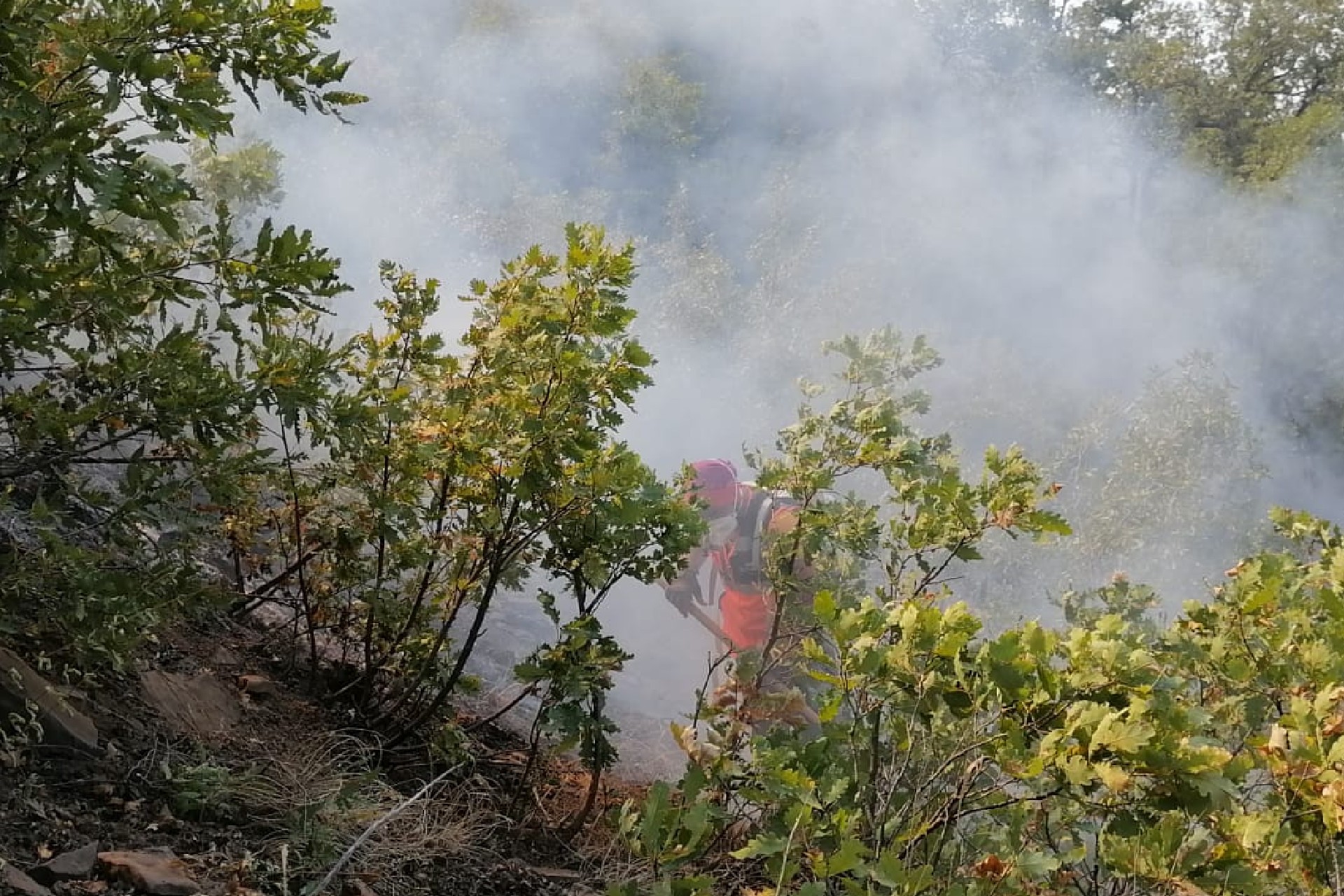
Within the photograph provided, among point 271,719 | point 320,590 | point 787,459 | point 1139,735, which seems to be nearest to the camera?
point 1139,735

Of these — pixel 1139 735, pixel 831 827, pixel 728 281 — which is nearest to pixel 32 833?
pixel 831 827

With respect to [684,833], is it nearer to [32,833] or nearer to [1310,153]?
[32,833]

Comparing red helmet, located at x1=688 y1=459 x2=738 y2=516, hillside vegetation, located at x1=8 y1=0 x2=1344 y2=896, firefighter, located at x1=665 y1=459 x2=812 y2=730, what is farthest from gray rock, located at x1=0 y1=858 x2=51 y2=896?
red helmet, located at x1=688 y1=459 x2=738 y2=516

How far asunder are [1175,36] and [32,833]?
21.7m

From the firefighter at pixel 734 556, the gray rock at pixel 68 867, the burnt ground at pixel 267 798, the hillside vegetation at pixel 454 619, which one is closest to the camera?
the hillside vegetation at pixel 454 619

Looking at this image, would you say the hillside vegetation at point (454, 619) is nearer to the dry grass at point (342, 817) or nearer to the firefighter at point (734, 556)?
the dry grass at point (342, 817)

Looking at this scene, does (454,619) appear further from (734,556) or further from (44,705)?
(734,556)

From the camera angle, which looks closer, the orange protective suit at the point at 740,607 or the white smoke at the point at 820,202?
the orange protective suit at the point at 740,607

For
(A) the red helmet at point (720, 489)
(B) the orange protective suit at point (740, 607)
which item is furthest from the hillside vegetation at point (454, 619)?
(A) the red helmet at point (720, 489)

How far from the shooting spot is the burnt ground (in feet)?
6.04

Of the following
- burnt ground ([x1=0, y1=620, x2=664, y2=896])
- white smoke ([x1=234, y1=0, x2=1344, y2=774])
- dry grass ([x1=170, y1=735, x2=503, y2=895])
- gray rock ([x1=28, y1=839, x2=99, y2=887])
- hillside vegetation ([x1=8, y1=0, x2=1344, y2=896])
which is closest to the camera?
hillside vegetation ([x1=8, y1=0, x2=1344, y2=896])

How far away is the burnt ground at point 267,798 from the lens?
184cm

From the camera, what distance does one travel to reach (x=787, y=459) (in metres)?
3.20

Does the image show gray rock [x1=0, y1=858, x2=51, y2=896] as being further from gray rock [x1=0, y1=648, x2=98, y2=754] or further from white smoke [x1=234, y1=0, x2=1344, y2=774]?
white smoke [x1=234, y1=0, x2=1344, y2=774]
